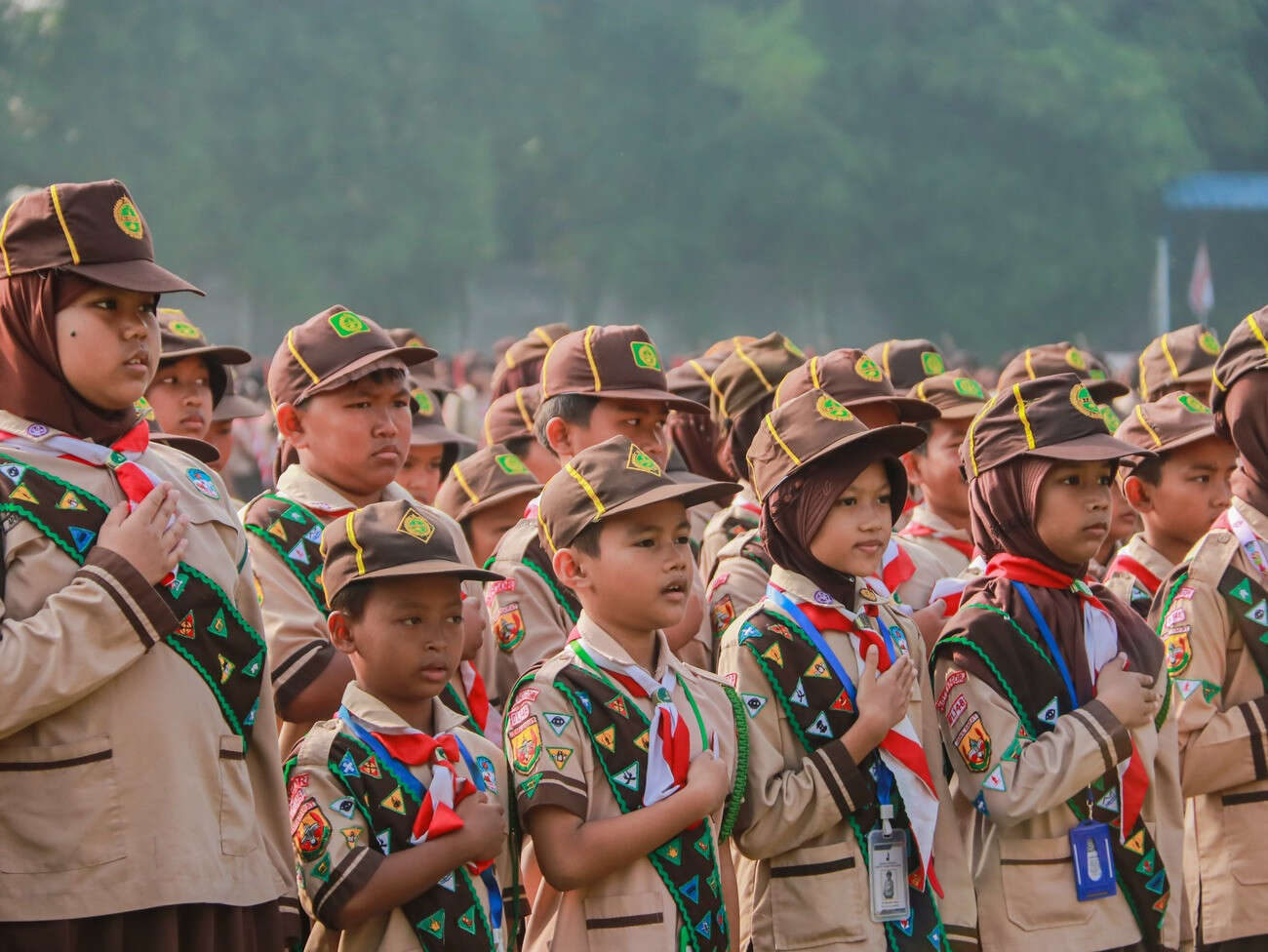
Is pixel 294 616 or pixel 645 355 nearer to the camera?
pixel 294 616

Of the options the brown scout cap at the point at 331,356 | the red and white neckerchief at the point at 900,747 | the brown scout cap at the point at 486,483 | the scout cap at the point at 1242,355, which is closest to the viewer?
the red and white neckerchief at the point at 900,747

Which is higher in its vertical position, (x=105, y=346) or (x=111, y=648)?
(x=105, y=346)

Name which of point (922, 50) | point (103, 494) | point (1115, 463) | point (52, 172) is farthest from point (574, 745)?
point (922, 50)

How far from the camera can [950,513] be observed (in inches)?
255

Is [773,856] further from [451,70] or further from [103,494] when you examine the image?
[451,70]

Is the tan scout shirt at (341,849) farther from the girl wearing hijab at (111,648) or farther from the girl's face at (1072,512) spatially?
the girl's face at (1072,512)

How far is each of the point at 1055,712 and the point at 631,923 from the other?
1.37 metres

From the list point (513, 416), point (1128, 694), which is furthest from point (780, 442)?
point (513, 416)

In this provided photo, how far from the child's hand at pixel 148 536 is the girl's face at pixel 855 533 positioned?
1.84 metres

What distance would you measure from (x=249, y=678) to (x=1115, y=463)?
2.65m

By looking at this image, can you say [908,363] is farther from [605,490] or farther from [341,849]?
[341,849]

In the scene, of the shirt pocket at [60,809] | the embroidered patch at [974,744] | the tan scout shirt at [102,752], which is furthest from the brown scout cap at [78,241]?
the embroidered patch at [974,744]

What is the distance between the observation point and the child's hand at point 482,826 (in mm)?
3938

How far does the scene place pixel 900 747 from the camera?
4.45 metres
